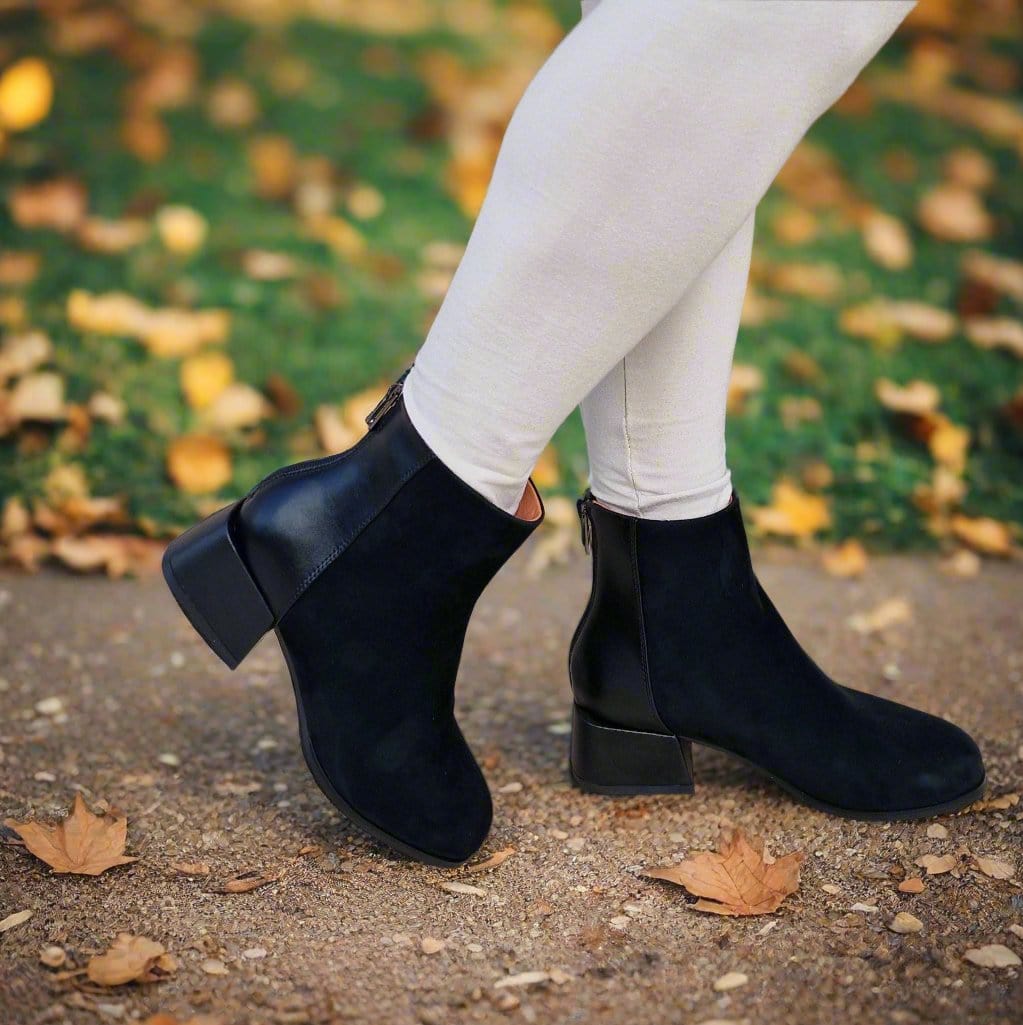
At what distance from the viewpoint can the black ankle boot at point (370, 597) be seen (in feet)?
3.49

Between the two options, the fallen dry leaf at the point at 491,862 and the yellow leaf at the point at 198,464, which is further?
the yellow leaf at the point at 198,464

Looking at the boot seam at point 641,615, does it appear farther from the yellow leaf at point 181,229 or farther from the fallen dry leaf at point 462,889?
the yellow leaf at point 181,229

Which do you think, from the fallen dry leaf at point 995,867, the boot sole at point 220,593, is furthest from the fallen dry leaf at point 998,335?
the boot sole at point 220,593

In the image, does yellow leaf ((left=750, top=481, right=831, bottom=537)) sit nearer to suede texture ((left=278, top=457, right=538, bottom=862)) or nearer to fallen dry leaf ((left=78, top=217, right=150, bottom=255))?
suede texture ((left=278, top=457, right=538, bottom=862))

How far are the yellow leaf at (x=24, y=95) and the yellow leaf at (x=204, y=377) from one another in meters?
1.19

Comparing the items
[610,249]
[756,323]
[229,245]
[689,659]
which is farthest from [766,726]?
[229,245]

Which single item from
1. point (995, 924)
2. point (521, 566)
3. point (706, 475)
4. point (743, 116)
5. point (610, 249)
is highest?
point (743, 116)

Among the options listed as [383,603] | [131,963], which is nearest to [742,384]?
[383,603]

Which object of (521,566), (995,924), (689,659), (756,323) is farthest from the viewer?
(756,323)

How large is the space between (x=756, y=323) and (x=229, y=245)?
1181 millimetres

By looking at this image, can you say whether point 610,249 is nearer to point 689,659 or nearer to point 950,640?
point 689,659

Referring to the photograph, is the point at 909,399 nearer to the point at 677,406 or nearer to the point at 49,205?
the point at 677,406

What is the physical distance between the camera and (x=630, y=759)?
128 cm

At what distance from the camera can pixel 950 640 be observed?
69.1 inches
